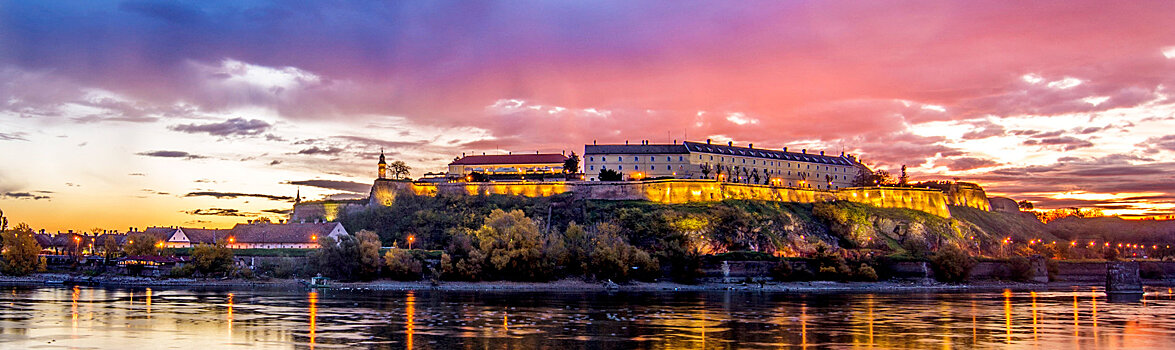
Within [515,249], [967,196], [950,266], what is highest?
[967,196]

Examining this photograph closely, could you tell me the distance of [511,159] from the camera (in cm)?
11769

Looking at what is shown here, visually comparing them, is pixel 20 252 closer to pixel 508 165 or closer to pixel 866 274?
pixel 508 165

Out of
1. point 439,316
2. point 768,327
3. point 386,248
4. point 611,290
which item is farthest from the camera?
point 386,248

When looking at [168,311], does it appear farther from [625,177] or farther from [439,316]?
[625,177]

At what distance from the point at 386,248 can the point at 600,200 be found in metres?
27.4

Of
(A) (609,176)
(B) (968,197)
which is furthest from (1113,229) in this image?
(A) (609,176)

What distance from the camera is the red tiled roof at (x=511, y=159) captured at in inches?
4584

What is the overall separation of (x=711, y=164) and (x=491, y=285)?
1938 inches

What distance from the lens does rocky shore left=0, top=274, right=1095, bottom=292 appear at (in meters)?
76.8

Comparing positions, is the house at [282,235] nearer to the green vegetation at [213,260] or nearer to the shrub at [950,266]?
the green vegetation at [213,260]

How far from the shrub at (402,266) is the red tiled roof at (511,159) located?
36243mm

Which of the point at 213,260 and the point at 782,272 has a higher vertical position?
the point at 213,260

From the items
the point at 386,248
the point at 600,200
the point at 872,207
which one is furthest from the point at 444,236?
the point at 872,207

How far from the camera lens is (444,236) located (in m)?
91.7
